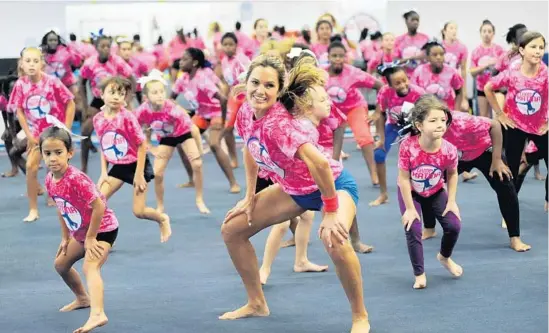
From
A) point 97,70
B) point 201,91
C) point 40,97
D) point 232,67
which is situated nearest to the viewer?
point 40,97

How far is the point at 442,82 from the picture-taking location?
25.4 ft

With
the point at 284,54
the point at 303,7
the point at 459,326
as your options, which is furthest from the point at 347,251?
the point at 303,7

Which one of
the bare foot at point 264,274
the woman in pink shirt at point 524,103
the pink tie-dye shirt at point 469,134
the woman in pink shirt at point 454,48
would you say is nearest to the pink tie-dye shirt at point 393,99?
the woman in pink shirt at point 524,103

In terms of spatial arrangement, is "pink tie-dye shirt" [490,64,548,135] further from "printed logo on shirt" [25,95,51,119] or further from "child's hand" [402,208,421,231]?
"printed logo on shirt" [25,95,51,119]

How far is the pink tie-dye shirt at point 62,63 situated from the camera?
31.5ft

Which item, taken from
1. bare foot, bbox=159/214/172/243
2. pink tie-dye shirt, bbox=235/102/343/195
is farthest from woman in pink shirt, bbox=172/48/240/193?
pink tie-dye shirt, bbox=235/102/343/195

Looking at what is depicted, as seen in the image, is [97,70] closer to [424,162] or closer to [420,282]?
[424,162]

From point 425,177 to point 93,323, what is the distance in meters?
1.95

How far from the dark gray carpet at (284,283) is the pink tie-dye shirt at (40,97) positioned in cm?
82

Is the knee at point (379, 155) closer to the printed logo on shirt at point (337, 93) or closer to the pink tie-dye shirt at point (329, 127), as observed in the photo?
the printed logo on shirt at point (337, 93)

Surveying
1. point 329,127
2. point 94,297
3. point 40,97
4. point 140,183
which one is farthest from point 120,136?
point 94,297

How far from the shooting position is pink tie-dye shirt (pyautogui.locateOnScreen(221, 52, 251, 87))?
9.04 meters

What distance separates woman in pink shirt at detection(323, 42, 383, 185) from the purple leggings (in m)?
2.04

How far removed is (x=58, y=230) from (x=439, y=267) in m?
2.86
